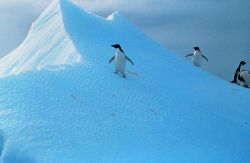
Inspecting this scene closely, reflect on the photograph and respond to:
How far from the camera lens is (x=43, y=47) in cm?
1461

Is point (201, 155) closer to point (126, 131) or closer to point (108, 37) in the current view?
point (126, 131)

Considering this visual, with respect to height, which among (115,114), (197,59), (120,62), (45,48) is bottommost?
(115,114)

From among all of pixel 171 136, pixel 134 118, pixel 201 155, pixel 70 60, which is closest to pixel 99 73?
pixel 70 60

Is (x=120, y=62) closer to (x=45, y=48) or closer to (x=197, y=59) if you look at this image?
(x=45, y=48)

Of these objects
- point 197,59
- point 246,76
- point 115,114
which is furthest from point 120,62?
point 197,59

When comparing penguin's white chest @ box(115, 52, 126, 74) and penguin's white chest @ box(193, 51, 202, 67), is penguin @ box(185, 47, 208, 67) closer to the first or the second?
penguin's white chest @ box(193, 51, 202, 67)

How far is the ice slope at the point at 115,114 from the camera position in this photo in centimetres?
750

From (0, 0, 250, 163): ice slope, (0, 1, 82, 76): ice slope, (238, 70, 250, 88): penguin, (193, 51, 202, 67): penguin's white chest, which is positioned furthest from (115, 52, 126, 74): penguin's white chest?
(193, 51, 202, 67): penguin's white chest

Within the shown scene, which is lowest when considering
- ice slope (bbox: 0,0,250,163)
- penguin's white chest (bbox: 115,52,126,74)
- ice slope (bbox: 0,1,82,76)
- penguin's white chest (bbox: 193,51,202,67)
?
ice slope (bbox: 0,0,250,163)

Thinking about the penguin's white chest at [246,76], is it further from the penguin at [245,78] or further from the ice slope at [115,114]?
the ice slope at [115,114]

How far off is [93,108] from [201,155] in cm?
235

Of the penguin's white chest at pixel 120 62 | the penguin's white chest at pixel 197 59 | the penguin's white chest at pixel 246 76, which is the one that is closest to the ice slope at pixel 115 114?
the penguin's white chest at pixel 120 62

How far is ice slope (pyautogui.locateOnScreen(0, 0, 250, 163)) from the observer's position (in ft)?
24.6

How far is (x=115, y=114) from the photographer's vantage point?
29.9 feet
